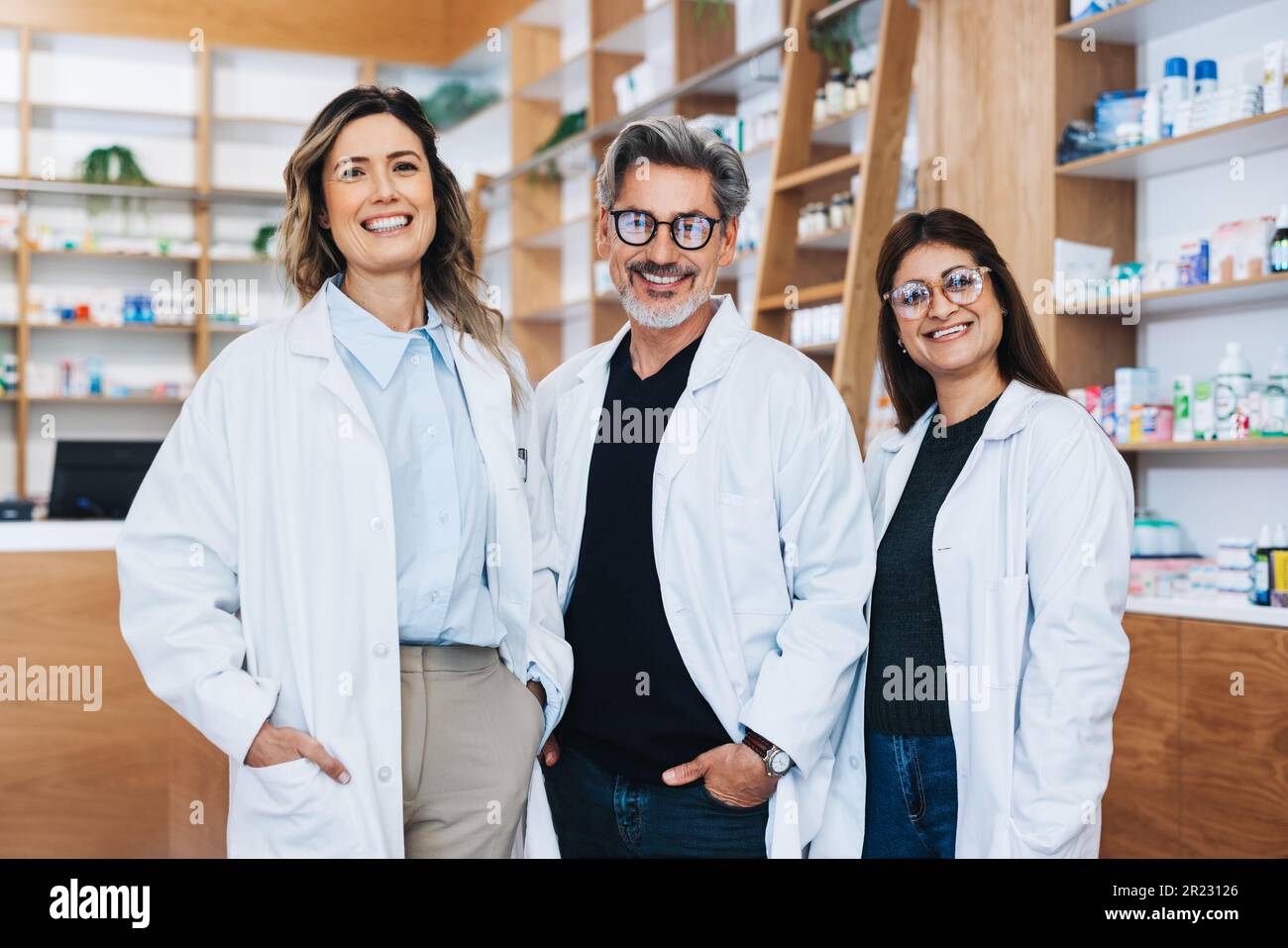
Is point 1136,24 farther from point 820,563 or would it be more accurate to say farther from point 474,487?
point 474,487

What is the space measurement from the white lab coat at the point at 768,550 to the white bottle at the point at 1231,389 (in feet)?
5.64

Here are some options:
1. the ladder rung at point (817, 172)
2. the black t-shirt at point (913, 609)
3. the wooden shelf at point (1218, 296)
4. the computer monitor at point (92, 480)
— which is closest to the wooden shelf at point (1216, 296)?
the wooden shelf at point (1218, 296)

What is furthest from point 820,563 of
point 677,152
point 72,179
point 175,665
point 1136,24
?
point 72,179

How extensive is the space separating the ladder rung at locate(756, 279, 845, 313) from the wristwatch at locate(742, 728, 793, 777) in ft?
8.44

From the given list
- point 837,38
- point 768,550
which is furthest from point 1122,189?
point 768,550

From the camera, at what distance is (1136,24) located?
3.46 m

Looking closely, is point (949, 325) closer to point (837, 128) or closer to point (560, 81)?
point (837, 128)

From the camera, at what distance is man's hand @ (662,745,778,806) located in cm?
177

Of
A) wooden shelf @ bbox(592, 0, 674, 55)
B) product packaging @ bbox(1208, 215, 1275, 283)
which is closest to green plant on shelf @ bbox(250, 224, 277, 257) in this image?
wooden shelf @ bbox(592, 0, 674, 55)

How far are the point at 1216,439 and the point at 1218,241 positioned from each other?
53 cm

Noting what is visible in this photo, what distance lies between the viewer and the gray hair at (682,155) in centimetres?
187

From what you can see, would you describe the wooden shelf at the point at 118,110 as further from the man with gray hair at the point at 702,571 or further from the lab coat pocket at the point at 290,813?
the lab coat pocket at the point at 290,813

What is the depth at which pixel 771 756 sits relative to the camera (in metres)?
1.76

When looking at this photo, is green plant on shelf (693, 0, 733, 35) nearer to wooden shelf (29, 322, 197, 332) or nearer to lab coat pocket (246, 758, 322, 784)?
wooden shelf (29, 322, 197, 332)
